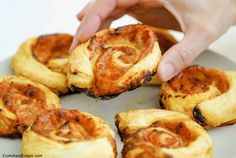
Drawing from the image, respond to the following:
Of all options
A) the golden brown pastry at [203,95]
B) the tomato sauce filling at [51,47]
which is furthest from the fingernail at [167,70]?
the tomato sauce filling at [51,47]

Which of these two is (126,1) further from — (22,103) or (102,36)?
(22,103)

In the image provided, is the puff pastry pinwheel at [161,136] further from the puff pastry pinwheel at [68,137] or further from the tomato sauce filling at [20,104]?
the tomato sauce filling at [20,104]

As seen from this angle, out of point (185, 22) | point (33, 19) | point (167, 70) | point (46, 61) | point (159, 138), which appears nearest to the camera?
point (159, 138)

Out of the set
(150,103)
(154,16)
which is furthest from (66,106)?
(154,16)

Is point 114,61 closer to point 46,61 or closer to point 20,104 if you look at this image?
point 20,104

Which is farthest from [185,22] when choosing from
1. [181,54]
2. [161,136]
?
[161,136]

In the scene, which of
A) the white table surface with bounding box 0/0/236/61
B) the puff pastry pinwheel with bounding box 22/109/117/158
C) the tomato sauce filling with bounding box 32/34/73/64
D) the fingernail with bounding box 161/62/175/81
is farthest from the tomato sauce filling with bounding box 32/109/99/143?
the white table surface with bounding box 0/0/236/61
